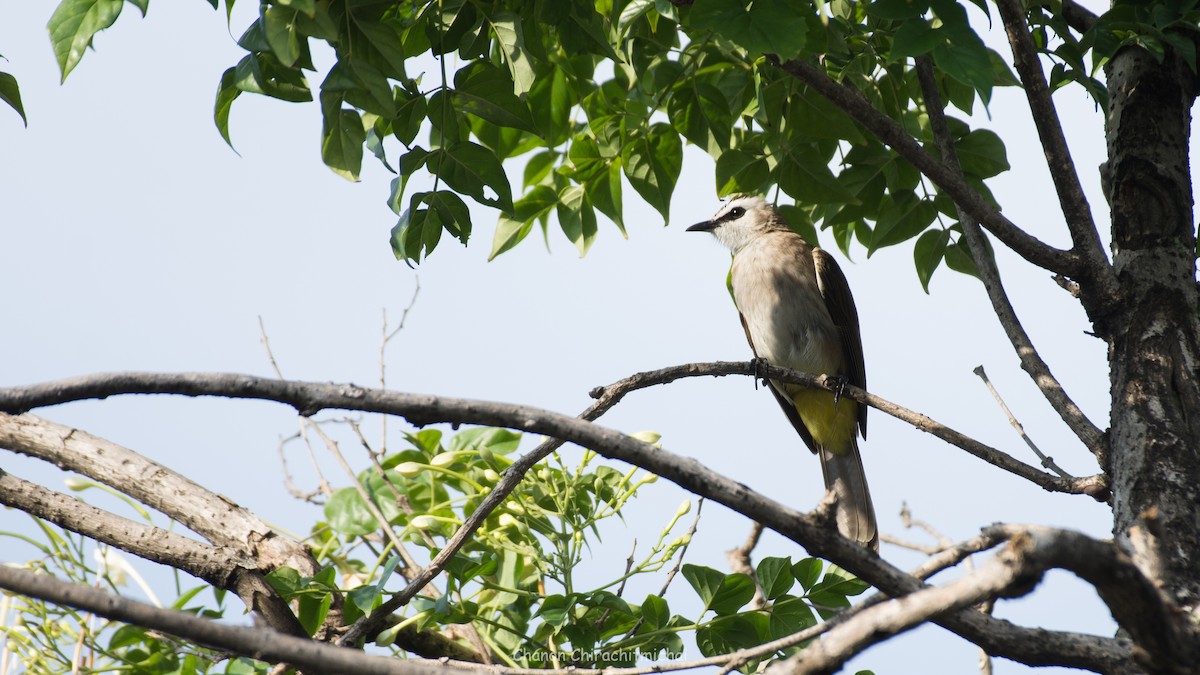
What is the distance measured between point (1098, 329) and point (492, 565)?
6.29ft

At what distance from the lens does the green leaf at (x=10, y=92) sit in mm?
2363

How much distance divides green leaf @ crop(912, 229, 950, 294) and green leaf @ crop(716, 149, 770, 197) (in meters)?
0.66

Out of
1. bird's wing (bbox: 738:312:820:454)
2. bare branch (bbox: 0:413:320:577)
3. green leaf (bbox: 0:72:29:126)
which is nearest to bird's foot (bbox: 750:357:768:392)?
bird's wing (bbox: 738:312:820:454)

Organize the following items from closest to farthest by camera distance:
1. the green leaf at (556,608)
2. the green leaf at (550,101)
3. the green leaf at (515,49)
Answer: the green leaf at (515,49) → the green leaf at (556,608) → the green leaf at (550,101)

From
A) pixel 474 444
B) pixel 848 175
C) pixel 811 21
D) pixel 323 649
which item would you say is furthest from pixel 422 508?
pixel 323 649

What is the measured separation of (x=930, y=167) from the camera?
269 centimetres

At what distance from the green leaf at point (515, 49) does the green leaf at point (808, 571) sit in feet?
5.17

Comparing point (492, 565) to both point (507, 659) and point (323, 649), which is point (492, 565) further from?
point (323, 649)

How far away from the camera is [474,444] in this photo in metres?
3.61

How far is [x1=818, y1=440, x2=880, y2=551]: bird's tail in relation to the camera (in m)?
4.86

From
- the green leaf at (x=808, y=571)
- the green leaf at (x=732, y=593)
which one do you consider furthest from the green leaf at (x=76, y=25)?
the green leaf at (x=808, y=571)

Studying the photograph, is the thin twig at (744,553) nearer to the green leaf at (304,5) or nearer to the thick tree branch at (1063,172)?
the thick tree branch at (1063,172)

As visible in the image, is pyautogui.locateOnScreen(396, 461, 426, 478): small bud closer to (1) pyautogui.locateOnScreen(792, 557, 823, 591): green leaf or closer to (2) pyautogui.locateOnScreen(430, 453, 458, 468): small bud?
(2) pyautogui.locateOnScreen(430, 453, 458, 468): small bud

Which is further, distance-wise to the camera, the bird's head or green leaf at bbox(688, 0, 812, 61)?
the bird's head
